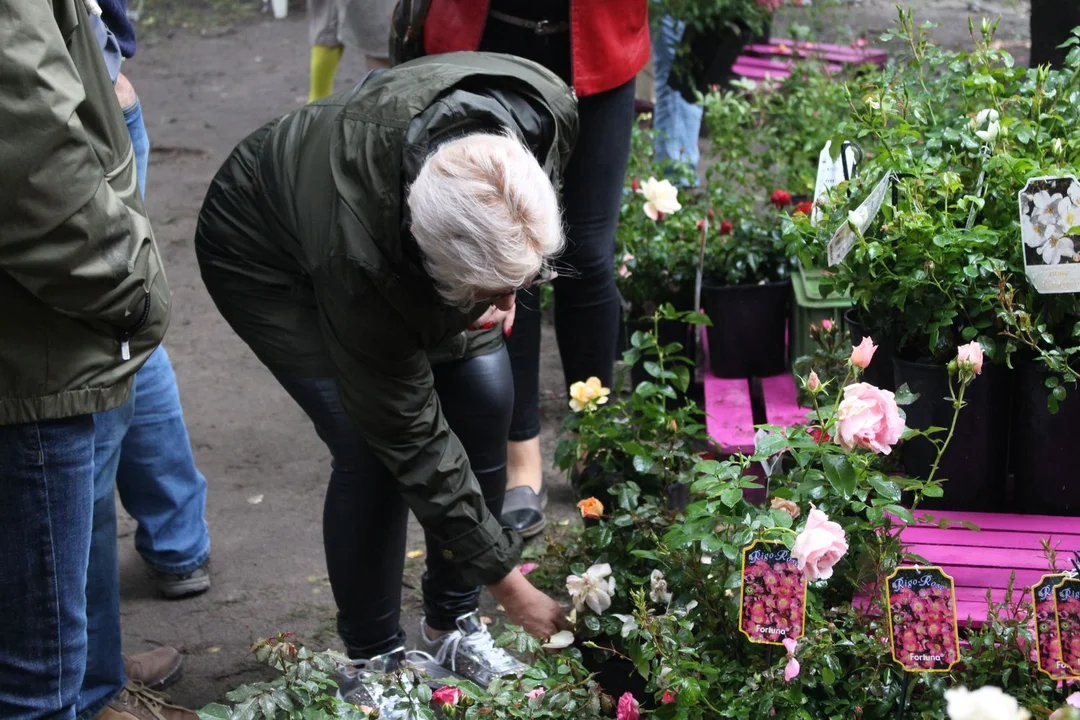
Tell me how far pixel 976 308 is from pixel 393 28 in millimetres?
1472

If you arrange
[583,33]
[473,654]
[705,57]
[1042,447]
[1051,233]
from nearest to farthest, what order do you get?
[1051,233], [1042,447], [473,654], [583,33], [705,57]

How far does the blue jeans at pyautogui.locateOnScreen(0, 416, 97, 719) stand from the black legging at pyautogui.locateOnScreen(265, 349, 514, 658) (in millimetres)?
437

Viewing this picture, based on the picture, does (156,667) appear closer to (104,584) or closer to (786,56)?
(104,584)

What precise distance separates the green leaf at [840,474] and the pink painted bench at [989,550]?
0.24 meters

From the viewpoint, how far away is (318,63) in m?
4.25

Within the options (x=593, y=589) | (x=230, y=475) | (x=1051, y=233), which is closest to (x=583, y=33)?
(x=1051, y=233)

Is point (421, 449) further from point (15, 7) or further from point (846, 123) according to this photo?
point (846, 123)

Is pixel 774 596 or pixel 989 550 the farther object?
pixel 989 550

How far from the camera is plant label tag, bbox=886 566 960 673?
4.85ft

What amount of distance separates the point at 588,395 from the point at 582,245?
45 cm

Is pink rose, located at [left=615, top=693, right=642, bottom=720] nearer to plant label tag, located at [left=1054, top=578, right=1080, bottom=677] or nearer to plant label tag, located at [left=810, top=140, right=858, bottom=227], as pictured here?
plant label tag, located at [left=1054, top=578, right=1080, bottom=677]

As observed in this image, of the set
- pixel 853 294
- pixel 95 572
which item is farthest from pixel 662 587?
pixel 95 572

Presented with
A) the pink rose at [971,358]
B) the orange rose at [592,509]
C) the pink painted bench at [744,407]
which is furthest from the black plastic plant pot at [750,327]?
the pink rose at [971,358]

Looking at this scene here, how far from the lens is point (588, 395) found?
2492 mm
